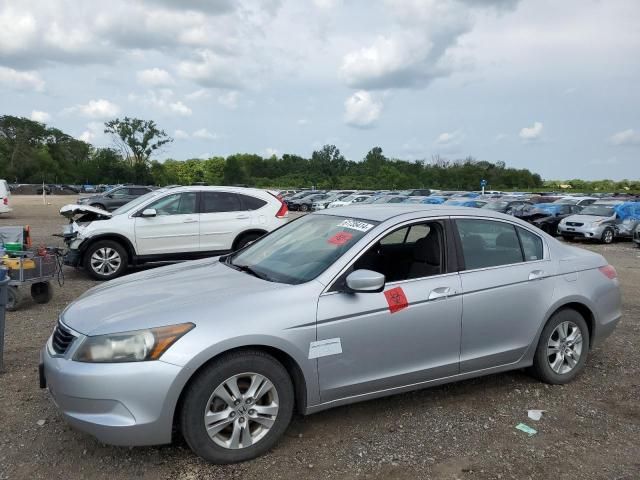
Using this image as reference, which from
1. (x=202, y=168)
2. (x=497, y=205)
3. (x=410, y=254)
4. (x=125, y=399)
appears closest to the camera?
(x=125, y=399)

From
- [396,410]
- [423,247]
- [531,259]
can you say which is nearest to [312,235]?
[423,247]

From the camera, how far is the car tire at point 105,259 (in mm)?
9195

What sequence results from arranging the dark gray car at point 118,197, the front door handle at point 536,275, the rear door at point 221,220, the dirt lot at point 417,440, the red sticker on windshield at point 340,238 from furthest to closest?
1. the dark gray car at point 118,197
2. the rear door at point 221,220
3. the front door handle at point 536,275
4. the red sticker on windshield at point 340,238
5. the dirt lot at point 417,440

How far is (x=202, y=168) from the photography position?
114 metres

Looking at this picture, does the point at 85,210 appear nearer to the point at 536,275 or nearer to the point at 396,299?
the point at 396,299

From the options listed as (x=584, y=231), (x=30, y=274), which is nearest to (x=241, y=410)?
(x=30, y=274)

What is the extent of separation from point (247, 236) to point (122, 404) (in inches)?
282

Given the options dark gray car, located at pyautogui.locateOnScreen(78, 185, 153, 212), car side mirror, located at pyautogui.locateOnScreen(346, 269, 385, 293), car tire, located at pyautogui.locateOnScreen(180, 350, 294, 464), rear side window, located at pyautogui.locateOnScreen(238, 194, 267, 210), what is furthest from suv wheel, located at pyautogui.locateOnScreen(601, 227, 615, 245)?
dark gray car, located at pyautogui.locateOnScreen(78, 185, 153, 212)

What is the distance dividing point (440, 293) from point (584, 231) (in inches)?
704

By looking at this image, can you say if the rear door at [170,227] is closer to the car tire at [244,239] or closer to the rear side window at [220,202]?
the rear side window at [220,202]

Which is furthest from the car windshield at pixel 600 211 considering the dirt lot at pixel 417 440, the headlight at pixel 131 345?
the headlight at pixel 131 345

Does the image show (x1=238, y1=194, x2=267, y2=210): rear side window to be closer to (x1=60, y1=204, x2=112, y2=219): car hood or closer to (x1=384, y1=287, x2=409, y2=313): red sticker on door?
(x1=60, y1=204, x2=112, y2=219): car hood

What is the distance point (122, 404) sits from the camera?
299 centimetres

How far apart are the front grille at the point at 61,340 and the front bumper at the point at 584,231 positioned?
19.5 metres
